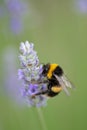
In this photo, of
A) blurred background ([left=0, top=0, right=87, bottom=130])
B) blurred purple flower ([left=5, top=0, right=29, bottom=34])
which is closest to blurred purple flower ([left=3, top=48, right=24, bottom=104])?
blurred background ([left=0, top=0, right=87, bottom=130])

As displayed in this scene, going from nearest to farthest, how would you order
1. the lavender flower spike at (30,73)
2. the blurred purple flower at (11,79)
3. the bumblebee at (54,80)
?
the lavender flower spike at (30,73) < the bumblebee at (54,80) < the blurred purple flower at (11,79)

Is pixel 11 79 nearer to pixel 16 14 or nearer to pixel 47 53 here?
pixel 16 14

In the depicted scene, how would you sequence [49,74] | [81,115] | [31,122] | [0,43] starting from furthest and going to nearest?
[0,43], [81,115], [31,122], [49,74]

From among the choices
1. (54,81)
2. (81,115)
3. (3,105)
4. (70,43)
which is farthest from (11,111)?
(70,43)

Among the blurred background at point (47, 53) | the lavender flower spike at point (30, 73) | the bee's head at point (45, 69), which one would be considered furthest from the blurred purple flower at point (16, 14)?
the lavender flower spike at point (30, 73)

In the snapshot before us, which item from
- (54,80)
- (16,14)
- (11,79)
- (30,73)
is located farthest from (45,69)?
(16,14)

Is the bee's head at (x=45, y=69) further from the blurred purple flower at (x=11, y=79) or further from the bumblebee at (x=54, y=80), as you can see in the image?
the blurred purple flower at (x=11, y=79)

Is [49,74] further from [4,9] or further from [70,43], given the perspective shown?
[70,43]
